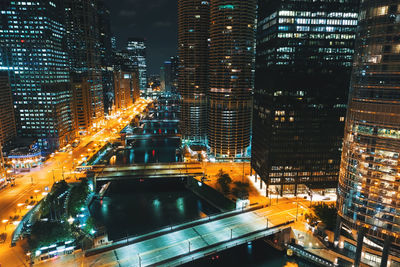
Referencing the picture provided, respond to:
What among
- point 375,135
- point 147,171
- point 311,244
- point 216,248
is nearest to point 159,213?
point 147,171

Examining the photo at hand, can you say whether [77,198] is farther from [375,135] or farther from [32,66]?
[32,66]

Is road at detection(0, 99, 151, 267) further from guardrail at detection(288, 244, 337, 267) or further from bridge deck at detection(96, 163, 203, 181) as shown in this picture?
guardrail at detection(288, 244, 337, 267)

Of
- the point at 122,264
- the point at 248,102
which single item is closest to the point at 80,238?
the point at 122,264

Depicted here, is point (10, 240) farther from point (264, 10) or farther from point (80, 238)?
point (264, 10)

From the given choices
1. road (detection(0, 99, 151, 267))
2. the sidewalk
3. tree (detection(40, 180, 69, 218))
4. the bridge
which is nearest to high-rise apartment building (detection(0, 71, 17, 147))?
road (detection(0, 99, 151, 267))

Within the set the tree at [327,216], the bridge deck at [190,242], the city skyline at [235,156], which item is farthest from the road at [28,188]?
the tree at [327,216]

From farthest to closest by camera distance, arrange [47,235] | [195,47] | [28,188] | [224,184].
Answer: [195,47] → [28,188] → [224,184] → [47,235]

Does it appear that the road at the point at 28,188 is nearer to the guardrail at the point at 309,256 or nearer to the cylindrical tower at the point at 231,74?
the guardrail at the point at 309,256
